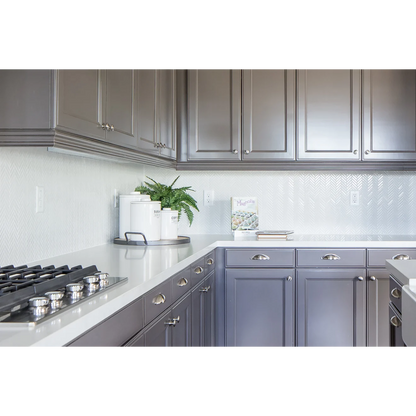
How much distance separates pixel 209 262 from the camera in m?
2.60

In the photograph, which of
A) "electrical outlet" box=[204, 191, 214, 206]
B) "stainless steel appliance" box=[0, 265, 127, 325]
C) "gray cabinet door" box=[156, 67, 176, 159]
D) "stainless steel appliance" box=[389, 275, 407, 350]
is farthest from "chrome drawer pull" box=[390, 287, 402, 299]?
"electrical outlet" box=[204, 191, 214, 206]

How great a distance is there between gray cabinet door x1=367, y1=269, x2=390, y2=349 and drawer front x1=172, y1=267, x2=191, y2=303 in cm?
130

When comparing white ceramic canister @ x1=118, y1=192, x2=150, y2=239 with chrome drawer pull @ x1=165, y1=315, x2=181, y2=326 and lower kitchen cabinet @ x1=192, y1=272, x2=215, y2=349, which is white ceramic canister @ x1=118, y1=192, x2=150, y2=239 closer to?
lower kitchen cabinet @ x1=192, y1=272, x2=215, y2=349

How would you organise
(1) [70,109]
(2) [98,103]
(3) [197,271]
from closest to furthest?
(1) [70,109]
(2) [98,103]
(3) [197,271]

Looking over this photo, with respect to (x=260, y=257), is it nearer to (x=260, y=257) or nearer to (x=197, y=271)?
(x=260, y=257)

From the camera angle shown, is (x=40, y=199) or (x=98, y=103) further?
(x=40, y=199)

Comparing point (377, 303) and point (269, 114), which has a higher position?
point (269, 114)

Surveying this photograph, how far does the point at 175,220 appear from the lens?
2666 millimetres

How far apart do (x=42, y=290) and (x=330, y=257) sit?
2028 millimetres

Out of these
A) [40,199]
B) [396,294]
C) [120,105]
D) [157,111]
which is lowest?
[396,294]

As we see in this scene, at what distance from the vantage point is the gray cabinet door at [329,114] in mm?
3086

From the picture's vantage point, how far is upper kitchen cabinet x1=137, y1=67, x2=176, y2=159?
230 centimetres

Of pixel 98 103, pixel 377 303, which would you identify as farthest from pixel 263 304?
pixel 98 103
